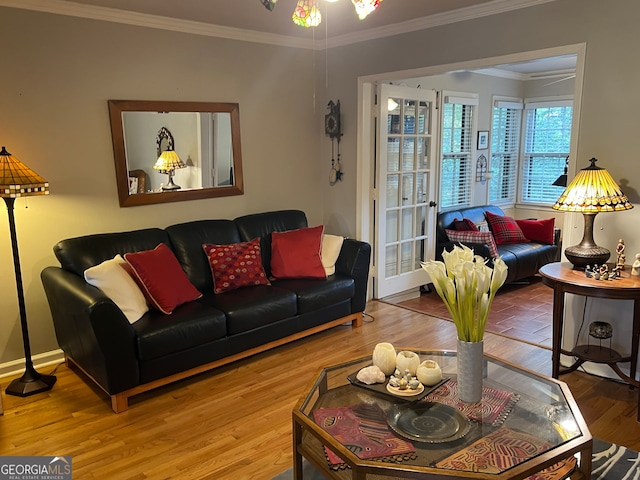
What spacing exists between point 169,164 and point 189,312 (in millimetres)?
1330

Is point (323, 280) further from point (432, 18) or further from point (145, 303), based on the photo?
point (432, 18)

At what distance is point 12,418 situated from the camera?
280cm

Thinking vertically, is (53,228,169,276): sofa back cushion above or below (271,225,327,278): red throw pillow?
above

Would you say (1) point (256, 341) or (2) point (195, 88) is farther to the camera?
(2) point (195, 88)

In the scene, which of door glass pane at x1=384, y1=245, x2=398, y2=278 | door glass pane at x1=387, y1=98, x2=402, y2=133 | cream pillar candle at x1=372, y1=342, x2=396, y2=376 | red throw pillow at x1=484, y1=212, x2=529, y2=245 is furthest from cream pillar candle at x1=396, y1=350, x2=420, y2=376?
red throw pillow at x1=484, y1=212, x2=529, y2=245

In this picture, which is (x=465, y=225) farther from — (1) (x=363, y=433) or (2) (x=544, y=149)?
(1) (x=363, y=433)

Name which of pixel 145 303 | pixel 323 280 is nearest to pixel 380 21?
pixel 323 280

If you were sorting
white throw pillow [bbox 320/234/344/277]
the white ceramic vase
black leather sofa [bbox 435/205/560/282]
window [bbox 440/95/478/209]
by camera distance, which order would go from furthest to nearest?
window [bbox 440/95/478/209] < black leather sofa [bbox 435/205/560/282] < white throw pillow [bbox 320/234/344/277] < the white ceramic vase

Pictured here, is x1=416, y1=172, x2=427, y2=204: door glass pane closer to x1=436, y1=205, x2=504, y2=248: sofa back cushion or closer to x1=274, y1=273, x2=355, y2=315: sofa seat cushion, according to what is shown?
x1=436, y1=205, x2=504, y2=248: sofa back cushion

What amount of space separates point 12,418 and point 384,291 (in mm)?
3194

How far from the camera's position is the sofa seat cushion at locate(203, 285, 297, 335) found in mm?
3285

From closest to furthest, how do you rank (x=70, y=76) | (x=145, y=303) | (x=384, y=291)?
1. (x=145, y=303)
2. (x=70, y=76)
3. (x=384, y=291)

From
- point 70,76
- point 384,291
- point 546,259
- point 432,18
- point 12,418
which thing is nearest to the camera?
point 12,418

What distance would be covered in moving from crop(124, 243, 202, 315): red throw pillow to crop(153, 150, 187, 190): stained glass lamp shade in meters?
0.68
